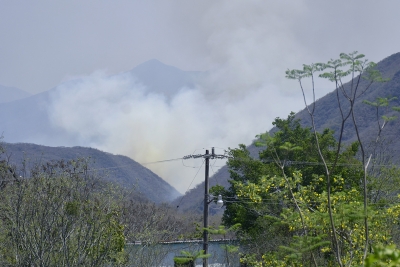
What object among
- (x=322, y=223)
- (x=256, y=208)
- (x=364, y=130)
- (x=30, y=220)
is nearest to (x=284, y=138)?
(x=256, y=208)

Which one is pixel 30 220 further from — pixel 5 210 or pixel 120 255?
pixel 120 255

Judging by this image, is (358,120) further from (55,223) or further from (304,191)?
(55,223)

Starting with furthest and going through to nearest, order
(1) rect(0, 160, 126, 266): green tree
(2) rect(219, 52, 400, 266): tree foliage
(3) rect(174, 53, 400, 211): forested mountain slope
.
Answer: (3) rect(174, 53, 400, 211): forested mountain slope, (1) rect(0, 160, 126, 266): green tree, (2) rect(219, 52, 400, 266): tree foliage

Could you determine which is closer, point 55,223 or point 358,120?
point 55,223

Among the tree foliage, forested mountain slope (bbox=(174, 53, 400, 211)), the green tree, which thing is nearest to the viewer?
the tree foliage

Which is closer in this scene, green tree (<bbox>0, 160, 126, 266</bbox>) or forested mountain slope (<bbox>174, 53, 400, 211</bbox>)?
green tree (<bbox>0, 160, 126, 266</bbox>)

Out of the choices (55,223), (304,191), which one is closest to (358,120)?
(304,191)

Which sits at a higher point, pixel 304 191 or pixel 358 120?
pixel 358 120

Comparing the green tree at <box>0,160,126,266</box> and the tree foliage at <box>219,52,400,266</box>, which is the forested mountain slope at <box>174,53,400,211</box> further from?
the green tree at <box>0,160,126,266</box>

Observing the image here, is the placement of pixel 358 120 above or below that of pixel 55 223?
above

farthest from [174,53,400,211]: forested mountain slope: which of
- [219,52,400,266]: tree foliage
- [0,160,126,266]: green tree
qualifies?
[0,160,126,266]: green tree

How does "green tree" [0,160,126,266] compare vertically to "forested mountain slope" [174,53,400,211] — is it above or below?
below

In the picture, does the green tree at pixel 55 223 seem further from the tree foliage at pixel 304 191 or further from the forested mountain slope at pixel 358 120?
the forested mountain slope at pixel 358 120

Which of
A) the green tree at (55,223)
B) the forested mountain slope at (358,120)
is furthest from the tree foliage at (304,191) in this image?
the forested mountain slope at (358,120)
